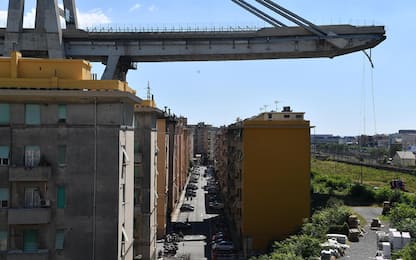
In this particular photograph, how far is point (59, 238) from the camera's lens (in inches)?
622

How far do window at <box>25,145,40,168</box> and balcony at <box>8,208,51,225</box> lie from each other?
1.45 metres

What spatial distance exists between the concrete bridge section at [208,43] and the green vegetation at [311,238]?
69.3 feet

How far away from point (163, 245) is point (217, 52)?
18.8 m

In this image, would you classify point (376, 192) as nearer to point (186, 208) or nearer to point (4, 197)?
point (186, 208)

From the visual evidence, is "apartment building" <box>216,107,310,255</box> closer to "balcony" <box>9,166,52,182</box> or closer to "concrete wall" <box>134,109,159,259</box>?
"concrete wall" <box>134,109,159,259</box>

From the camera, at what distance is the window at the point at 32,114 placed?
15.8 metres

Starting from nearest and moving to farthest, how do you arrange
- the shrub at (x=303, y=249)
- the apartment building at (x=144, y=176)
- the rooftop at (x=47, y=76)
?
the rooftop at (x=47, y=76)
the shrub at (x=303, y=249)
the apartment building at (x=144, y=176)

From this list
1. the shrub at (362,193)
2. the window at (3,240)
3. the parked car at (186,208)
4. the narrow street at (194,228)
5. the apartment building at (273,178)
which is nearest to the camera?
the window at (3,240)

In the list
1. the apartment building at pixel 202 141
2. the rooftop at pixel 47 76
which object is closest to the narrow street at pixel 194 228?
the rooftop at pixel 47 76

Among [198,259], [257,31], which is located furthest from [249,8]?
[198,259]

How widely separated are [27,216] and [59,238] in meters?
1.23

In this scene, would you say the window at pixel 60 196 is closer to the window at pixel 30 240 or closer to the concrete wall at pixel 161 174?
the window at pixel 30 240

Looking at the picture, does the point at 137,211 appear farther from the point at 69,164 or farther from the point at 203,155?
the point at 203,155

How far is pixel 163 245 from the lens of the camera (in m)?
36.9
